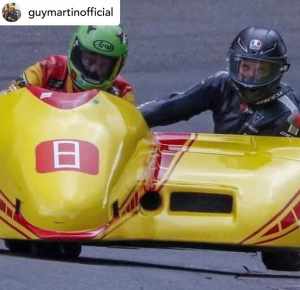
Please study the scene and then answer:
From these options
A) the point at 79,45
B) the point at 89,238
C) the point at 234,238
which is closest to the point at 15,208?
the point at 89,238

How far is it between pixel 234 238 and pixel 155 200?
448 mm

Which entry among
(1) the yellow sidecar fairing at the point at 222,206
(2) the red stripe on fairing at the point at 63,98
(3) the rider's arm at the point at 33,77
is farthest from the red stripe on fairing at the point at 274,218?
(3) the rider's arm at the point at 33,77

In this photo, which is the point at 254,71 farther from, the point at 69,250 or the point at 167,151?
the point at 69,250

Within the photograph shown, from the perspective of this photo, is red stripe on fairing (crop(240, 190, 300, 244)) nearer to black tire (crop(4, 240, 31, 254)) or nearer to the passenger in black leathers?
black tire (crop(4, 240, 31, 254))

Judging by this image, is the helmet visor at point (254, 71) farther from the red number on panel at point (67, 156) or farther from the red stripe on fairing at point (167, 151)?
the red number on panel at point (67, 156)

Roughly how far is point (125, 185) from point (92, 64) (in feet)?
5.66

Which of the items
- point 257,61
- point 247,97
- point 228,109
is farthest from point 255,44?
point 228,109

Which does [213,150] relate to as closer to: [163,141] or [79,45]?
[163,141]

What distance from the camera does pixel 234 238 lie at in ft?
29.0

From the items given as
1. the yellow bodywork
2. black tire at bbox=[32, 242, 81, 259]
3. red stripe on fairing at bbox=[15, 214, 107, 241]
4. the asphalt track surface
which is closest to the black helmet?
the yellow bodywork

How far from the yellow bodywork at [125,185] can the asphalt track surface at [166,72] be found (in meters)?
0.22

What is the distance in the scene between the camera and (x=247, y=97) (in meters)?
10.5

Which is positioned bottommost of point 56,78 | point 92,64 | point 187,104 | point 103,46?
point 187,104

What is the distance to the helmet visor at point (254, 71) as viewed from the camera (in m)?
10.2
